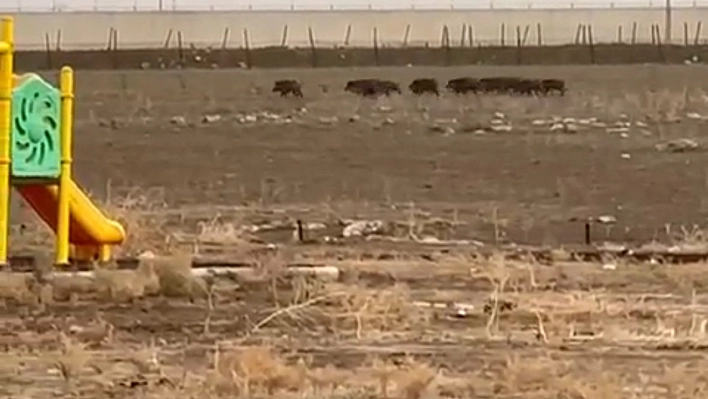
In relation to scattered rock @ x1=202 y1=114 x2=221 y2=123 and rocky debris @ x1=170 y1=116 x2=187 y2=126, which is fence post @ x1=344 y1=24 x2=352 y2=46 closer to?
scattered rock @ x1=202 y1=114 x2=221 y2=123

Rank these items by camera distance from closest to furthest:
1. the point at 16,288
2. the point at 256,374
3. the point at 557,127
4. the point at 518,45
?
the point at 256,374, the point at 16,288, the point at 557,127, the point at 518,45

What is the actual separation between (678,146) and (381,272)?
14274 millimetres

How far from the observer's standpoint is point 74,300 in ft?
40.9

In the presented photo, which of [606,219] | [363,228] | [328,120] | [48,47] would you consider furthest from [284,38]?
[363,228]

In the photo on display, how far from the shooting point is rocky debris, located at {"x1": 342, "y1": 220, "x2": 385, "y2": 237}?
17.0 metres

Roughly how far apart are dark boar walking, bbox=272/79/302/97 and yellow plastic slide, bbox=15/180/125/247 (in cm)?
3168

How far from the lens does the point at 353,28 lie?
7925 cm

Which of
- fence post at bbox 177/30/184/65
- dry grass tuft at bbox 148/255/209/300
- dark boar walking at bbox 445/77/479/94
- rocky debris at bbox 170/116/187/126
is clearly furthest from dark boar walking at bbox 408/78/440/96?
dry grass tuft at bbox 148/255/209/300

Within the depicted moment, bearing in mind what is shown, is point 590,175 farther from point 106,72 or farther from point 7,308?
point 106,72

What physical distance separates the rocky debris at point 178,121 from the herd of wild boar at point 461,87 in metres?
8.21

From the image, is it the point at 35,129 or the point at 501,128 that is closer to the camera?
the point at 35,129

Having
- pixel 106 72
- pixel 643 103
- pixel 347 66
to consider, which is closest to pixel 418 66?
pixel 347 66

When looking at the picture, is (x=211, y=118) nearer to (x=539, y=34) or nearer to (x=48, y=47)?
(x=48, y=47)

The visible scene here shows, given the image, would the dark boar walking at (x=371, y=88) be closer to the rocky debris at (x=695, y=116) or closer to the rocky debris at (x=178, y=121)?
the rocky debris at (x=178, y=121)
